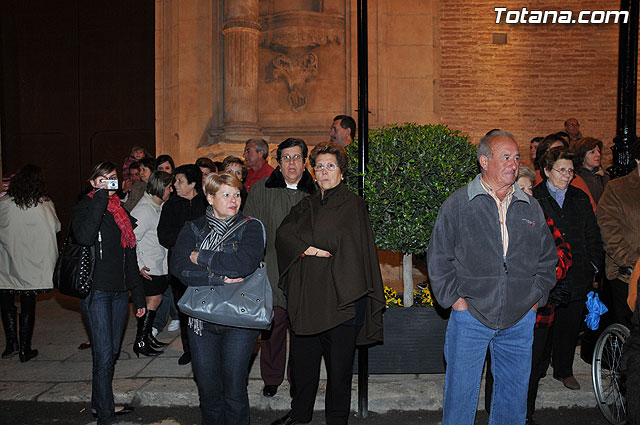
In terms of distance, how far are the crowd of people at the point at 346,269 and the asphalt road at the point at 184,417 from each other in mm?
230

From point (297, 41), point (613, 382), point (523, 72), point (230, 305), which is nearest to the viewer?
point (230, 305)

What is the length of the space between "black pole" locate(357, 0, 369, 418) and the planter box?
464mm

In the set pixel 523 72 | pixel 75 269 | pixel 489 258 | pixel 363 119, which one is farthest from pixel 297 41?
pixel 489 258

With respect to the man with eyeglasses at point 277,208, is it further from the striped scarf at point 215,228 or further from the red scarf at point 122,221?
the striped scarf at point 215,228

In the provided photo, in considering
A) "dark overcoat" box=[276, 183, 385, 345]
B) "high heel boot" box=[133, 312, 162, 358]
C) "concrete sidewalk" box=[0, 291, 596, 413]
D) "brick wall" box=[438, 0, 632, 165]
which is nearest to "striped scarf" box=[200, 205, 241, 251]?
"dark overcoat" box=[276, 183, 385, 345]

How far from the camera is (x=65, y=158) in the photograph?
1184 centimetres

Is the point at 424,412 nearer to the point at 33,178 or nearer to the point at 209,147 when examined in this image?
the point at 33,178

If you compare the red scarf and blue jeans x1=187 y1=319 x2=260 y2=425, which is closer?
blue jeans x1=187 y1=319 x2=260 y2=425

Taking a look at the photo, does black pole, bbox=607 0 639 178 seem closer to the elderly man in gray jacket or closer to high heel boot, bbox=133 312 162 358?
the elderly man in gray jacket

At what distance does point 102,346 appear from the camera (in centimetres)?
464

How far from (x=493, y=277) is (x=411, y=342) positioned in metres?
1.82

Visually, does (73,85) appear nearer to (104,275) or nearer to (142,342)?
(142,342)

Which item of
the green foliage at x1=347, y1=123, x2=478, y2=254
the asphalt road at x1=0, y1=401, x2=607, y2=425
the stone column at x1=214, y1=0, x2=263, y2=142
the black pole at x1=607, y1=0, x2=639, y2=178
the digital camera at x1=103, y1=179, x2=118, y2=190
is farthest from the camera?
the stone column at x1=214, y1=0, x2=263, y2=142

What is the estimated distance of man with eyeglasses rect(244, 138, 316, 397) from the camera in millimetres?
5238
